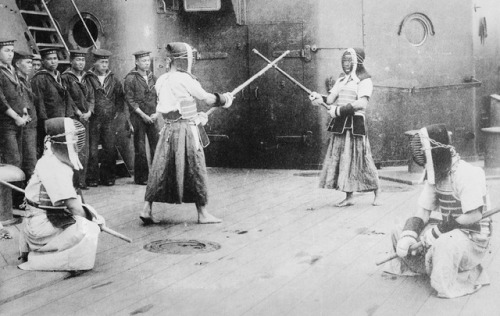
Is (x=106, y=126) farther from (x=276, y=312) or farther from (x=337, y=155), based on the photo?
(x=276, y=312)

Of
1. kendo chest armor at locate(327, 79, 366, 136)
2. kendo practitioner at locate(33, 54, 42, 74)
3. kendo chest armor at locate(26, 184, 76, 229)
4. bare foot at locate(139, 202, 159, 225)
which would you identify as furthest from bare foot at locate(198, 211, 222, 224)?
kendo practitioner at locate(33, 54, 42, 74)

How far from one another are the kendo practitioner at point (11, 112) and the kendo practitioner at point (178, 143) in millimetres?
2246

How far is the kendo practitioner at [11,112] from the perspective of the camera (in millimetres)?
8250

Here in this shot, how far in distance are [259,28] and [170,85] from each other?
191 inches

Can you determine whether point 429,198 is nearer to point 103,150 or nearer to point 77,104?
point 77,104

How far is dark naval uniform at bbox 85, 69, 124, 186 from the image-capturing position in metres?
10.4

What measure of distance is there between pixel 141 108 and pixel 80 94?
1.03 m

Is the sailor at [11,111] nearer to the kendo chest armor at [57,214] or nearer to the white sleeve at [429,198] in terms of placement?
the kendo chest armor at [57,214]

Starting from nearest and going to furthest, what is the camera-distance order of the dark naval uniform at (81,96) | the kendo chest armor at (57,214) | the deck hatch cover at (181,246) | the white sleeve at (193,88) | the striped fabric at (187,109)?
the kendo chest armor at (57,214) < the deck hatch cover at (181,246) < the white sleeve at (193,88) < the striped fabric at (187,109) < the dark naval uniform at (81,96)

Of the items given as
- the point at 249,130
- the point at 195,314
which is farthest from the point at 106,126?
the point at 195,314

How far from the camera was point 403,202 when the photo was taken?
330 inches

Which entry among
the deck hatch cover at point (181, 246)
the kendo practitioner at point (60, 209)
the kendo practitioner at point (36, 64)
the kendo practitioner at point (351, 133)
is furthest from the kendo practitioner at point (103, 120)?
the kendo practitioner at point (60, 209)

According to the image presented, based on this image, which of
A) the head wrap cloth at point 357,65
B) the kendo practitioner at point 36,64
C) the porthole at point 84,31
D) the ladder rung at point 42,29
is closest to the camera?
the head wrap cloth at point 357,65

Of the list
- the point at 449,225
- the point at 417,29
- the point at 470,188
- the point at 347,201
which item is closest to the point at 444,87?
the point at 417,29
